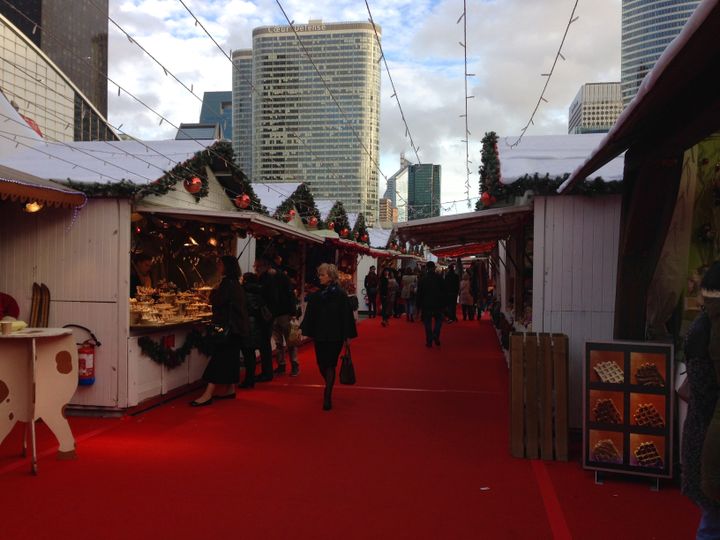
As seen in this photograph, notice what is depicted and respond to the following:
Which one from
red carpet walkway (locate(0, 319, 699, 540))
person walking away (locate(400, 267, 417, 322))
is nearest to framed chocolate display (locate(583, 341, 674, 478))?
red carpet walkway (locate(0, 319, 699, 540))

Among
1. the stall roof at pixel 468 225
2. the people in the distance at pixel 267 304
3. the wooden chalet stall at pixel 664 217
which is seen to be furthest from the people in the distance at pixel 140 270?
the wooden chalet stall at pixel 664 217

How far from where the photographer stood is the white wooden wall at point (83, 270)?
20.8 feet

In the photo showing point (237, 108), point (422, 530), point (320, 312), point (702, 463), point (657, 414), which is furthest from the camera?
point (237, 108)

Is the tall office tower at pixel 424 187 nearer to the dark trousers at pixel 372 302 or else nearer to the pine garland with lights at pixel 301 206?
the dark trousers at pixel 372 302

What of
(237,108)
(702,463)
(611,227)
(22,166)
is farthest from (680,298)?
Answer: (237,108)

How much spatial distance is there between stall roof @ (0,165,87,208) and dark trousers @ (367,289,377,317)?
13.6m

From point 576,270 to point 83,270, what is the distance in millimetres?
5040

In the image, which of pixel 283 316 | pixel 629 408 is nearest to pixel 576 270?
pixel 629 408

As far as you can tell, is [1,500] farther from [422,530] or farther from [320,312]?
[320,312]

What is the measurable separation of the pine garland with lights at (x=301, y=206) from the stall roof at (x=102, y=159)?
12.5 feet

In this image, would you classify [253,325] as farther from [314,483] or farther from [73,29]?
[73,29]

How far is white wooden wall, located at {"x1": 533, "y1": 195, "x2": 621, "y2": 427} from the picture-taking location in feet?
18.4

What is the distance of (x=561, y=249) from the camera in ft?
18.8

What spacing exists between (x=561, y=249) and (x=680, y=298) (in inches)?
46.5
